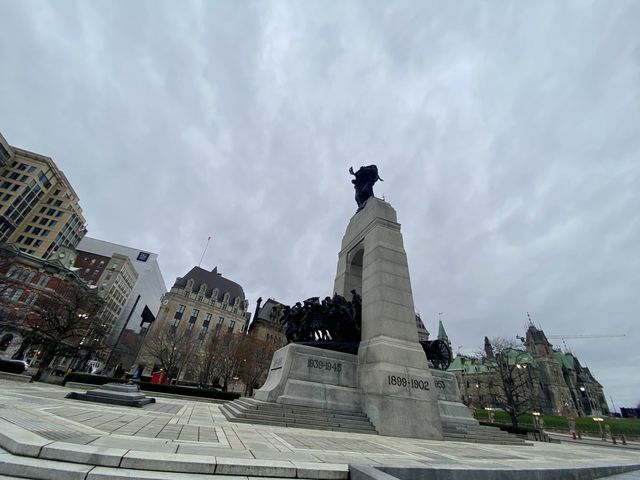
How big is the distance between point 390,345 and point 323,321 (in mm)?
3445

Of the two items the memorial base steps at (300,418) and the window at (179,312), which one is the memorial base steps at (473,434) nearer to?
the memorial base steps at (300,418)

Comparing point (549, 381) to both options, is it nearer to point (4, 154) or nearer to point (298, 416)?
point (298, 416)

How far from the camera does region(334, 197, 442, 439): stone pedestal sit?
10.4 m

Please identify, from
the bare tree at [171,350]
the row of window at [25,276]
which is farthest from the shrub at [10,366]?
the row of window at [25,276]

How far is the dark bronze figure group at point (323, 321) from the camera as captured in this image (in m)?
13.7

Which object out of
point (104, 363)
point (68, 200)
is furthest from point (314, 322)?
point (68, 200)

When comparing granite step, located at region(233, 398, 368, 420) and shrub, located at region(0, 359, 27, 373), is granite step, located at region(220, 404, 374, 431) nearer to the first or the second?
granite step, located at region(233, 398, 368, 420)

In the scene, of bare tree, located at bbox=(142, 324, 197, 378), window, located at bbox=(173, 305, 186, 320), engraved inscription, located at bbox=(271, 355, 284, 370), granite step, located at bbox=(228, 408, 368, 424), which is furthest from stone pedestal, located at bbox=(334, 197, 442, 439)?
window, located at bbox=(173, 305, 186, 320)

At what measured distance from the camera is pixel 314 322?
13641mm

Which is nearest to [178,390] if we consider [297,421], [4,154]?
[297,421]

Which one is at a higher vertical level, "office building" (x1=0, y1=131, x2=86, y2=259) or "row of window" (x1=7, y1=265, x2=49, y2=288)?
"office building" (x1=0, y1=131, x2=86, y2=259)

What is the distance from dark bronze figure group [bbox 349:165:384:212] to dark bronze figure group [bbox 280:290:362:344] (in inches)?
302

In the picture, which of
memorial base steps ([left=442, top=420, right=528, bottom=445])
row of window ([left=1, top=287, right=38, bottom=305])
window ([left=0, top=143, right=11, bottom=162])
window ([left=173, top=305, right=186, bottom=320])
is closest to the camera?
memorial base steps ([left=442, top=420, right=528, bottom=445])

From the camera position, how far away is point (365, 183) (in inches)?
766
